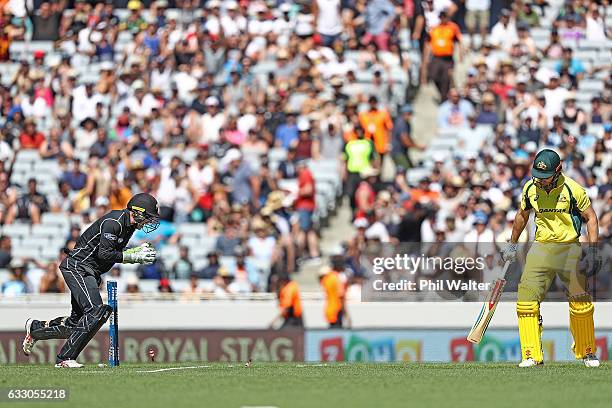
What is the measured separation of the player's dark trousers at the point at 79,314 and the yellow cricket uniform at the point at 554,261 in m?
4.19

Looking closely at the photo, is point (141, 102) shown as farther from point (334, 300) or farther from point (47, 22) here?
point (334, 300)

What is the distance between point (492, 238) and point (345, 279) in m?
2.27

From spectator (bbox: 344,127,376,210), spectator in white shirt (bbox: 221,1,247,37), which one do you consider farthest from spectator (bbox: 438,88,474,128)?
spectator in white shirt (bbox: 221,1,247,37)

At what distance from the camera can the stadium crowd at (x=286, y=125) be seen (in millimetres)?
24844

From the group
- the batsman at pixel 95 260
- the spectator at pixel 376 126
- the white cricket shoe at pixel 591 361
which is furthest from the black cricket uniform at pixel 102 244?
the spectator at pixel 376 126

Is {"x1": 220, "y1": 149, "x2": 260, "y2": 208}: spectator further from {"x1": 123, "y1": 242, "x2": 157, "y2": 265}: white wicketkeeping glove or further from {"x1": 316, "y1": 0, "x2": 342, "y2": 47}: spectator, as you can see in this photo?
{"x1": 123, "y1": 242, "x2": 157, "y2": 265}: white wicketkeeping glove

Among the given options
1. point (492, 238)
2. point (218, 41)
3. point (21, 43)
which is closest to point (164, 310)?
point (492, 238)

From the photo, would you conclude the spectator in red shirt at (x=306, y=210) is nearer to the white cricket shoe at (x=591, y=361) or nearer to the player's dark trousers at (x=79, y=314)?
the player's dark trousers at (x=79, y=314)

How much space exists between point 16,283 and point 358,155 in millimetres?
5873

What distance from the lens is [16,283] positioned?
80.9 feet

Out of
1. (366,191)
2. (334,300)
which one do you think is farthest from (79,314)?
(366,191)

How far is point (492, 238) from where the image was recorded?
22484mm

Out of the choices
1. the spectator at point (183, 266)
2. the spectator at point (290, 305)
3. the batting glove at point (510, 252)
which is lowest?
the spectator at point (290, 305)

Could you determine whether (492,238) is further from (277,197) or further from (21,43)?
(21,43)
